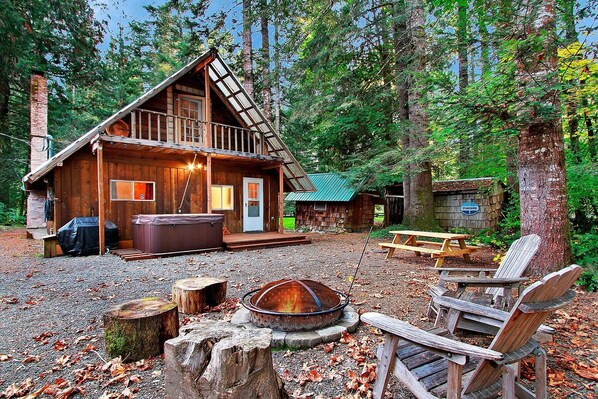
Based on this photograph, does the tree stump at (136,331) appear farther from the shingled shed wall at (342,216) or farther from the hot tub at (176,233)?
the shingled shed wall at (342,216)

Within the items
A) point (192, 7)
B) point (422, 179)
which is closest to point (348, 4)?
point (422, 179)

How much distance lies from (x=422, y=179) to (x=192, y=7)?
40.9ft

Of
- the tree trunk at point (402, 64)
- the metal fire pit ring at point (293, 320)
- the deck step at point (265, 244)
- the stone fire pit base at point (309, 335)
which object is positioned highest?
the tree trunk at point (402, 64)

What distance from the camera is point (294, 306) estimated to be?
3.32 meters

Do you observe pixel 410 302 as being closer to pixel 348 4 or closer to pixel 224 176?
pixel 224 176

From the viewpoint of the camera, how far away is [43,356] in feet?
9.39

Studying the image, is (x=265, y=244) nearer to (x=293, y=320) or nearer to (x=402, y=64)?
(x=293, y=320)

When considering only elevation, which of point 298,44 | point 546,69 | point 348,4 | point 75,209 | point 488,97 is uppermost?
point 348,4

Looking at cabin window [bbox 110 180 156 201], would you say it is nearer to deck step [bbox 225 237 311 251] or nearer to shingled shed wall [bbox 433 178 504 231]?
deck step [bbox 225 237 311 251]

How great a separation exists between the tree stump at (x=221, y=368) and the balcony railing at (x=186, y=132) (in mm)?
8777

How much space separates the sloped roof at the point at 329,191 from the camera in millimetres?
14594

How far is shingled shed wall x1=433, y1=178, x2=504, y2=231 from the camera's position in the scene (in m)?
12.9

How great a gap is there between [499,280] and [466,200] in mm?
11692

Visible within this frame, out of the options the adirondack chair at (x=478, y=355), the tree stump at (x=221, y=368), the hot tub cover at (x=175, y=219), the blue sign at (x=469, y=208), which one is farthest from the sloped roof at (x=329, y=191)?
the tree stump at (x=221, y=368)
